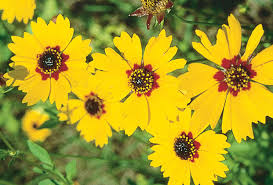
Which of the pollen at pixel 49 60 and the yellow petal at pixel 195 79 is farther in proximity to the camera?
→ the pollen at pixel 49 60

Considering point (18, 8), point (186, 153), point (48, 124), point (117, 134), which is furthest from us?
point (117, 134)

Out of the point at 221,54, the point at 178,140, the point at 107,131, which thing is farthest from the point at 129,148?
the point at 221,54

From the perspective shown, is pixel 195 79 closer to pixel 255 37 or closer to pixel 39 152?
pixel 255 37

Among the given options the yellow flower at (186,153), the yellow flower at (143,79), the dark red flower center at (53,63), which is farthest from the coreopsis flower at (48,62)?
the yellow flower at (186,153)

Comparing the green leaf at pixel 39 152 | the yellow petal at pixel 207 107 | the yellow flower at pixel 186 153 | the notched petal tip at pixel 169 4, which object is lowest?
the green leaf at pixel 39 152

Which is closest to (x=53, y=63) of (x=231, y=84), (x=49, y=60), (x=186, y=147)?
(x=49, y=60)

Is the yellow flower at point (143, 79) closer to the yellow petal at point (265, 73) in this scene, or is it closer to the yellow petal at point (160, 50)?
the yellow petal at point (160, 50)
